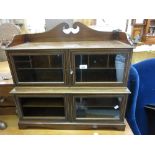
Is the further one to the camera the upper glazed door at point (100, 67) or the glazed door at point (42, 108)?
the glazed door at point (42, 108)

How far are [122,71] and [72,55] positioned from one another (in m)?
0.38

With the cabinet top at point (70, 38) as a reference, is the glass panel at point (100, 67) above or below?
below

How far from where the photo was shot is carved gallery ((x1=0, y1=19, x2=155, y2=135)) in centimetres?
110

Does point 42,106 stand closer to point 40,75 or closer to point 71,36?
point 40,75

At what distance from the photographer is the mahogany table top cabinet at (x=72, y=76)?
3.60 ft

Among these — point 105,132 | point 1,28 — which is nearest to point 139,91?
point 105,132

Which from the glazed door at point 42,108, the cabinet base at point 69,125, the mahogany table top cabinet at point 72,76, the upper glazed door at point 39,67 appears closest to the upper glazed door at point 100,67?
the mahogany table top cabinet at point 72,76

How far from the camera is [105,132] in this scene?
1353 mm

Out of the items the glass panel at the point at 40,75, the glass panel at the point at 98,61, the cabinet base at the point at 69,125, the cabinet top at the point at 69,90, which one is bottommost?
the cabinet base at the point at 69,125

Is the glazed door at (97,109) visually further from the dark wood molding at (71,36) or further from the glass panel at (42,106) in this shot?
the dark wood molding at (71,36)

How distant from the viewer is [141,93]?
45.3 inches

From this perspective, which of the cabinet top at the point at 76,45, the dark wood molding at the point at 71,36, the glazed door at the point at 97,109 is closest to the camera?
the cabinet top at the point at 76,45

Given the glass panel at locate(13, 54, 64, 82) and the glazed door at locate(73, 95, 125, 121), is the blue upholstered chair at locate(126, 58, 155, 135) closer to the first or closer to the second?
the glazed door at locate(73, 95, 125, 121)

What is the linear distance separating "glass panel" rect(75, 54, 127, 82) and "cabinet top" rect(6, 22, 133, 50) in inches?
3.6
